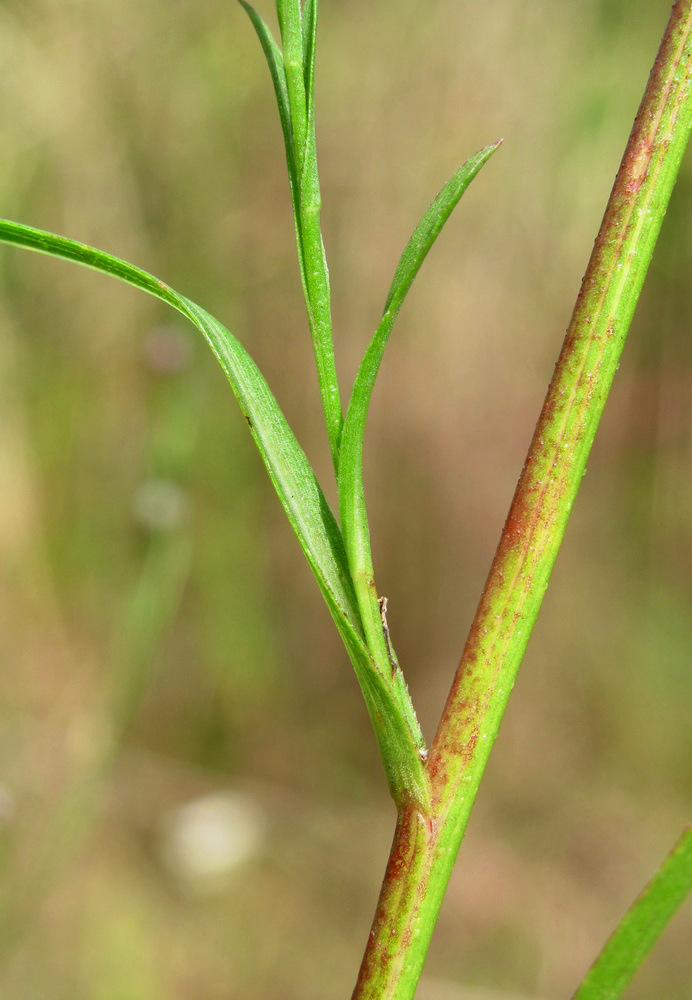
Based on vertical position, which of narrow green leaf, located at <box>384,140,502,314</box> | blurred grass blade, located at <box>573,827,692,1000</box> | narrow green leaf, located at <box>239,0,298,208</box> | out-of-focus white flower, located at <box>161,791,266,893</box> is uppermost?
narrow green leaf, located at <box>239,0,298,208</box>

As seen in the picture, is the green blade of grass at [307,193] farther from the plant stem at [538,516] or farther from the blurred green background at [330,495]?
the blurred green background at [330,495]

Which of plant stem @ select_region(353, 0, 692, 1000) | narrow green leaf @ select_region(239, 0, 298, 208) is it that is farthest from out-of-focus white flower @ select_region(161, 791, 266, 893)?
narrow green leaf @ select_region(239, 0, 298, 208)

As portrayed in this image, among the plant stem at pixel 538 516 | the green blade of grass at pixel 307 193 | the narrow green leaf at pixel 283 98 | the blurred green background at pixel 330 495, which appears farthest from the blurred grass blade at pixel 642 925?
the blurred green background at pixel 330 495

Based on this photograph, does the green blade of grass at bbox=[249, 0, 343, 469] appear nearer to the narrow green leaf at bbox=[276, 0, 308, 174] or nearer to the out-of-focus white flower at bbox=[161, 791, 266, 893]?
the narrow green leaf at bbox=[276, 0, 308, 174]

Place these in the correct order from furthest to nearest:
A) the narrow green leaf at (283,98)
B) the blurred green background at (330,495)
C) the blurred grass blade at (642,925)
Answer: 1. the blurred green background at (330,495)
2. the narrow green leaf at (283,98)
3. the blurred grass blade at (642,925)

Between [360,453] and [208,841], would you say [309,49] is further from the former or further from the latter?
[208,841]

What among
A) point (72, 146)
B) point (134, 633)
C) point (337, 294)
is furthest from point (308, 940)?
point (72, 146)

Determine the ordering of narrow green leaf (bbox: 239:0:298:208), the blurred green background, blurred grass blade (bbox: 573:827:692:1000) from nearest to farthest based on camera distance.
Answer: blurred grass blade (bbox: 573:827:692:1000), narrow green leaf (bbox: 239:0:298:208), the blurred green background

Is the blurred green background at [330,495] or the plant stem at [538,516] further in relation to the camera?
the blurred green background at [330,495]
